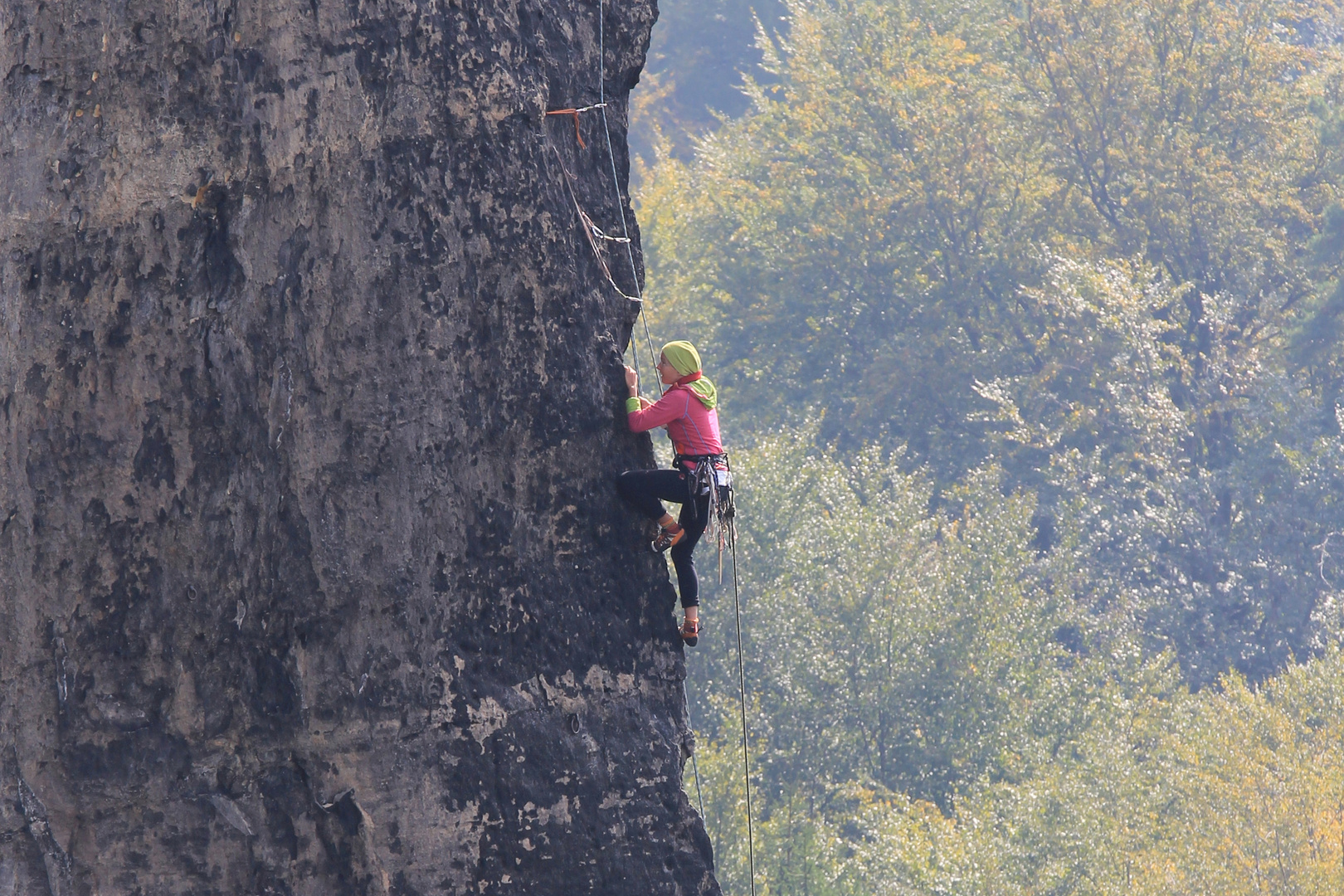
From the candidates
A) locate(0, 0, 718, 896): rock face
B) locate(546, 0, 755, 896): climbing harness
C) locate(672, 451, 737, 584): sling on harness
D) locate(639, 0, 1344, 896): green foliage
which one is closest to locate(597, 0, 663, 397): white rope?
locate(546, 0, 755, 896): climbing harness

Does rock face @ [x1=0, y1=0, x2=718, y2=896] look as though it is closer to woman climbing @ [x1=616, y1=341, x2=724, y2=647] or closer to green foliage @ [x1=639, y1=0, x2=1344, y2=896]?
woman climbing @ [x1=616, y1=341, x2=724, y2=647]

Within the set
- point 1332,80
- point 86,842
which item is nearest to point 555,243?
point 86,842

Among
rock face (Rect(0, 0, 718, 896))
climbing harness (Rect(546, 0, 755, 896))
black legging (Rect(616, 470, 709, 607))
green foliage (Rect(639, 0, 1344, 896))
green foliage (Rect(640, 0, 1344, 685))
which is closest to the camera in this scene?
rock face (Rect(0, 0, 718, 896))

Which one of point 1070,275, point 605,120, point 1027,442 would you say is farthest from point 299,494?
point 1070,275

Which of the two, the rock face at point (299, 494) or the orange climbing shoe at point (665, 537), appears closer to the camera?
the rock face at point (299, 494)

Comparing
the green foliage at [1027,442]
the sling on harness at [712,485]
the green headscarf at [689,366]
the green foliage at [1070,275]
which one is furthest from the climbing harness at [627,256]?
the green foliage at [1070,275]

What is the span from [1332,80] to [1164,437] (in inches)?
440

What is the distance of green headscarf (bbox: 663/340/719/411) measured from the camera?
5336 millimetres

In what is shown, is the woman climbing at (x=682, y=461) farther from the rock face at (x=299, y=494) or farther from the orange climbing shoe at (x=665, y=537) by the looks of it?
the rock face at (x=299, y=494)

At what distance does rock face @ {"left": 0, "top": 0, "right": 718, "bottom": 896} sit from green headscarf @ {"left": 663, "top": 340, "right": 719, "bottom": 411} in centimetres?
50

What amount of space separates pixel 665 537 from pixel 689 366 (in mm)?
619

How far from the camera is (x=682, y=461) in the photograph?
17.3 ft

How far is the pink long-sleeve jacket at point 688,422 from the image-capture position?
5305 millimetres

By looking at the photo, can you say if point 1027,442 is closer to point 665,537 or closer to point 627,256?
point 627,256
